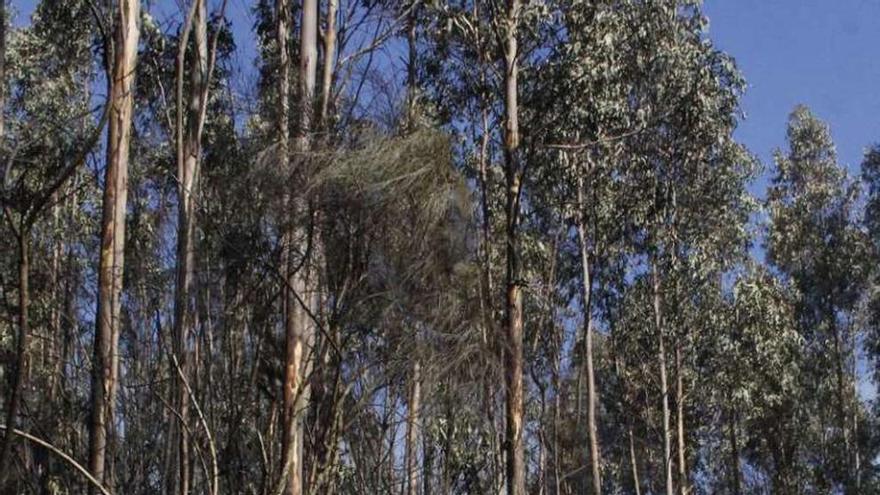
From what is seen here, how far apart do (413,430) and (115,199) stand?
137 inches

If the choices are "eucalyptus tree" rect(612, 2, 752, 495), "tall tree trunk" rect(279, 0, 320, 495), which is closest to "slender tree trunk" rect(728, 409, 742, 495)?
"eucalyptus tree" rect(612, 2, 752, 495)

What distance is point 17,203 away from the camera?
542 centimetres

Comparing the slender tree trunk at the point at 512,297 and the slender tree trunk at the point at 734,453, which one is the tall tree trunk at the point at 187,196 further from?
the slender tree trunk at the point at 734,453

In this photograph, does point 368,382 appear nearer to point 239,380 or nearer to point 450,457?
point 239,380

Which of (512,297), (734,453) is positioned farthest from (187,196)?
(734,453)

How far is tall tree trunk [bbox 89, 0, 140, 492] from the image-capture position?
11.2 metres

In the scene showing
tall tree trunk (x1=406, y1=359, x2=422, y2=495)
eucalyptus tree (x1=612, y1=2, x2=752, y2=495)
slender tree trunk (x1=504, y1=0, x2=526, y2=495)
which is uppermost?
eucalyptus tree (x1=612, y1=2, x2=752, y2=495)

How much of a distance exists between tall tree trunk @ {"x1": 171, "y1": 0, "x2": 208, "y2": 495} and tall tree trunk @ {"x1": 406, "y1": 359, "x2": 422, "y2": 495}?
1.64 metres

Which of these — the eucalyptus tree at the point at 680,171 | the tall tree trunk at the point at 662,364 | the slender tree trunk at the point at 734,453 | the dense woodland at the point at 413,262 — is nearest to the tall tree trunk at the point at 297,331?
the dense woodland at the point at 413,262

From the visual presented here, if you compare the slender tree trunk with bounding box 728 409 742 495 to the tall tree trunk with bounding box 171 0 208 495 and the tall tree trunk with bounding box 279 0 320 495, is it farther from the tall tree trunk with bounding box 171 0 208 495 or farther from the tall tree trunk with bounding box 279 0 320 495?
the tall tree trunk with bounding box 279 0 320 495

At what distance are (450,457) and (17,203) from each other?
8586mm

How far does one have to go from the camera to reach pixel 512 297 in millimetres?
12844

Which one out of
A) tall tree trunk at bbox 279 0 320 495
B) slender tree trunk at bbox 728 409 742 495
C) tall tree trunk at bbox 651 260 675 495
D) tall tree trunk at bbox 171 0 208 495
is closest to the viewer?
tall tree trunk at bbox 279 0 320 495

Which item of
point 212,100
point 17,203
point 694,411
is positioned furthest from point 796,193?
point 17,203
